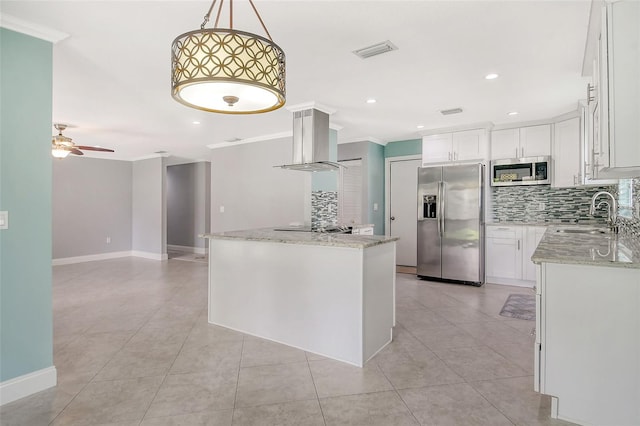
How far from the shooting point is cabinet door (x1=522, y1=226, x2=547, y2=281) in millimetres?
4879

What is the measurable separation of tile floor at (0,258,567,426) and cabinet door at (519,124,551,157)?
96.3 inches

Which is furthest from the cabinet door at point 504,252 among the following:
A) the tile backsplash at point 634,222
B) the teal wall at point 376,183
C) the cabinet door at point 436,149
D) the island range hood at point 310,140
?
the island range hood at point 310,140

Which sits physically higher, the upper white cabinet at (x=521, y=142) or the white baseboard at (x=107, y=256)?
the upper white cabinet at (x=521, y=142)

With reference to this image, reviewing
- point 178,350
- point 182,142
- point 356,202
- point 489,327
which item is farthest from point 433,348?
point 182,142

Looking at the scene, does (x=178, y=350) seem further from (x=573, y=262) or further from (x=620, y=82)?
(x=620, y=82)

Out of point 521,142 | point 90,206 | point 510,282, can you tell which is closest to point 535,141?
point 521,142

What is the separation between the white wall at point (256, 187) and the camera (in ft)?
17.8

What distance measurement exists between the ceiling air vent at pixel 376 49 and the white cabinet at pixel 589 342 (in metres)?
1.83

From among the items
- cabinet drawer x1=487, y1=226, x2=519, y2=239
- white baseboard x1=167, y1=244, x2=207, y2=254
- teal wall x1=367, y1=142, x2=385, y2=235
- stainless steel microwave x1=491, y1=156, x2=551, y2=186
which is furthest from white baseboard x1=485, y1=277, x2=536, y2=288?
white baseboard x1=167, y1=244, x2=207, y2=254

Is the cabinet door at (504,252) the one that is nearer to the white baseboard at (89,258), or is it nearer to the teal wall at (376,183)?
the teal wall at (376,183)

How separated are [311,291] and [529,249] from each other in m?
3.63

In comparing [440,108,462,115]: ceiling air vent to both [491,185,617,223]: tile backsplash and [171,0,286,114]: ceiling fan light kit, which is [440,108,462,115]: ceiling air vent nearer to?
[491,185,617,223]: tile backsplash

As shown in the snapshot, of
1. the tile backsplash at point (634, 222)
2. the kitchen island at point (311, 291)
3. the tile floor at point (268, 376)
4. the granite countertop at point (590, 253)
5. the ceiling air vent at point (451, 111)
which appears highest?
the ceiling air vent at point (451, 111)

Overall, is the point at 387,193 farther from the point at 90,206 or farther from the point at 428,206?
the point at 90,206
